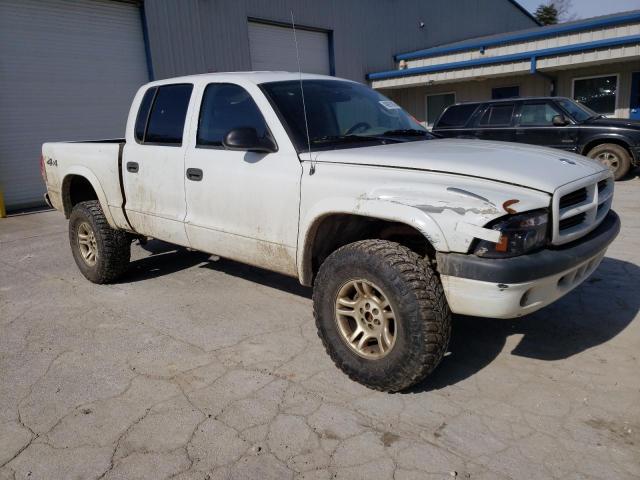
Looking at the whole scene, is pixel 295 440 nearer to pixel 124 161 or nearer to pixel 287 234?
pixel 287 234

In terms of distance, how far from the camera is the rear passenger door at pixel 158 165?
441cm

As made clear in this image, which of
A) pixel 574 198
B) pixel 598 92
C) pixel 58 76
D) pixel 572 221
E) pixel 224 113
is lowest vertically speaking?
pixel 572 221

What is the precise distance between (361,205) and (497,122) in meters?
9.11

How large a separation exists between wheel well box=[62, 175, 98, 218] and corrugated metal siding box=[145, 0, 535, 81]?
8401 mm

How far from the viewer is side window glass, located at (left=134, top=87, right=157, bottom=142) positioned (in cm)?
484

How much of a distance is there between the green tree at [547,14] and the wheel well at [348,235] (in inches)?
2061

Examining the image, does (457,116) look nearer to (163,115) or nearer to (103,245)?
(163,115)

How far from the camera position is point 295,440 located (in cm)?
277

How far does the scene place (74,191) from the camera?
591 cm

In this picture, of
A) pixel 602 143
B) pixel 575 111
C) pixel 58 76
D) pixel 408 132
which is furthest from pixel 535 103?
pixel 58 76

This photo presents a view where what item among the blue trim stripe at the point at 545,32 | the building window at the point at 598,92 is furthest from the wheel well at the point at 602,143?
the building window at the point at 598,92

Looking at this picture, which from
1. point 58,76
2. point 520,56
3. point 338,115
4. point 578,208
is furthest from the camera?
point 520,56

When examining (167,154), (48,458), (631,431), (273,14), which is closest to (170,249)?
(167,154)

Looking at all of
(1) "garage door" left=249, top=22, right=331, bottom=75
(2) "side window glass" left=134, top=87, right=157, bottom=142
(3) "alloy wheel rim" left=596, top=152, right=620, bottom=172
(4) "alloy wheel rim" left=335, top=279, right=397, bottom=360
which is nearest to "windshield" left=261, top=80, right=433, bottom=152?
(4) "alloy wheel rim" left=335, top=279, right=397, bottom=360
